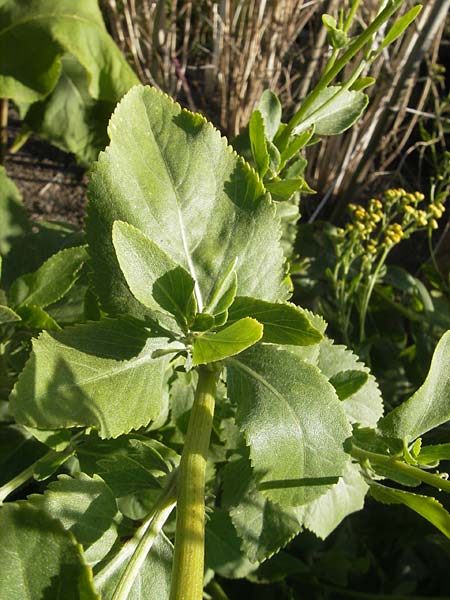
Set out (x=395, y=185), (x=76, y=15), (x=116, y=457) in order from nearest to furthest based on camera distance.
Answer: (x=116, y=457) → (x=76, y=15) → (x=395, y=185)

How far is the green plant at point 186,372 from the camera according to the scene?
1.86 feet

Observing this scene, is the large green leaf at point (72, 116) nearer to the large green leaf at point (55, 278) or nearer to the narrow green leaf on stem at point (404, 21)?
the large green leaf at point (55, 278)

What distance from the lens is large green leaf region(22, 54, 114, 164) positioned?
68.1 inches

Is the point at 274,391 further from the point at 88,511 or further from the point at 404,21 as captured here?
the point at 404,21

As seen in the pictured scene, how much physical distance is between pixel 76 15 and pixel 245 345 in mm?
1256

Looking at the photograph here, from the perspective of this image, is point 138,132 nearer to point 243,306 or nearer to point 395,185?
point 243,306

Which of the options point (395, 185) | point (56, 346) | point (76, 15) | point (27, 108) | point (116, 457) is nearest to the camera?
point (56, 346)

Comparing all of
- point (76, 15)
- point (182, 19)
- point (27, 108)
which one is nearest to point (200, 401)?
point (76, 15)

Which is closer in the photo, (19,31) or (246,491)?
(246,491)

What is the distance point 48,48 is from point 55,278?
941 millimetres

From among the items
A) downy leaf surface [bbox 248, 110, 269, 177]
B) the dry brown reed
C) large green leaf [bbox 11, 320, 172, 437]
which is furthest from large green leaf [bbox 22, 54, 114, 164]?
large green leaf [bbox 11, 320, 172, 437]

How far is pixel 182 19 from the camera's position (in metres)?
2.34

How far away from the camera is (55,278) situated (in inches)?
31.5

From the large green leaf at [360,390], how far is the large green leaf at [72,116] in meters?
1.11
